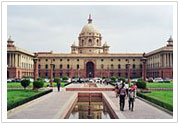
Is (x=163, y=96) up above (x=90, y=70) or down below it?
below

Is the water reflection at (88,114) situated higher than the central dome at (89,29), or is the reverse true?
the central dome at (89,29)

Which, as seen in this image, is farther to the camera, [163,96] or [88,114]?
[163,96]

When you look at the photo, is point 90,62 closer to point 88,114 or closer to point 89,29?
point 89,29

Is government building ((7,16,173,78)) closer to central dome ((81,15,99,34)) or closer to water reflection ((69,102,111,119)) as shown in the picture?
central dome ((81,15,99,34))

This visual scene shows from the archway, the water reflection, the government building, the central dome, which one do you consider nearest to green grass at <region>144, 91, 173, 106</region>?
the water reflection

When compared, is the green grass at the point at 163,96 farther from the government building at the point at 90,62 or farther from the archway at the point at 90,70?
the archway at the point at 90,70

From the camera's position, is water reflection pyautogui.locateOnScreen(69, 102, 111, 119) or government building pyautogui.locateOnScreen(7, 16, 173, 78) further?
government building pyautogui.locateOnScreen(7, 16, 173, 78)

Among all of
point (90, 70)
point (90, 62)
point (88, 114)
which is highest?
point (90, 62)

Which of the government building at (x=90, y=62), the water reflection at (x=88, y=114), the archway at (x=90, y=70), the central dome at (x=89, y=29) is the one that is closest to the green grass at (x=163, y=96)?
the water reflection at (x=88, y=114)

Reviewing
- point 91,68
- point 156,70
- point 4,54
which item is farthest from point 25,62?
point 4,54

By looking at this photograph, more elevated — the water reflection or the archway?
the archway

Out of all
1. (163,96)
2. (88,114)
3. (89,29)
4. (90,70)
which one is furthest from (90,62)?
(88,114)

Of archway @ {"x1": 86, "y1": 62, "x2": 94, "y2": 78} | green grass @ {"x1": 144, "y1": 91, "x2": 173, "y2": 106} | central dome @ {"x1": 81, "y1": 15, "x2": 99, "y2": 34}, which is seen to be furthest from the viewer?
central dome @ {"x1": 81, "y1": 15, "x2": 99, "y2": 34}

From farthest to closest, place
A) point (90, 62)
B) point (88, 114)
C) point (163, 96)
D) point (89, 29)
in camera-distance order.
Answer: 1. point (89, 29)
2. point (90, 62)
3. point (163, 96)
4. point (88, 114)
